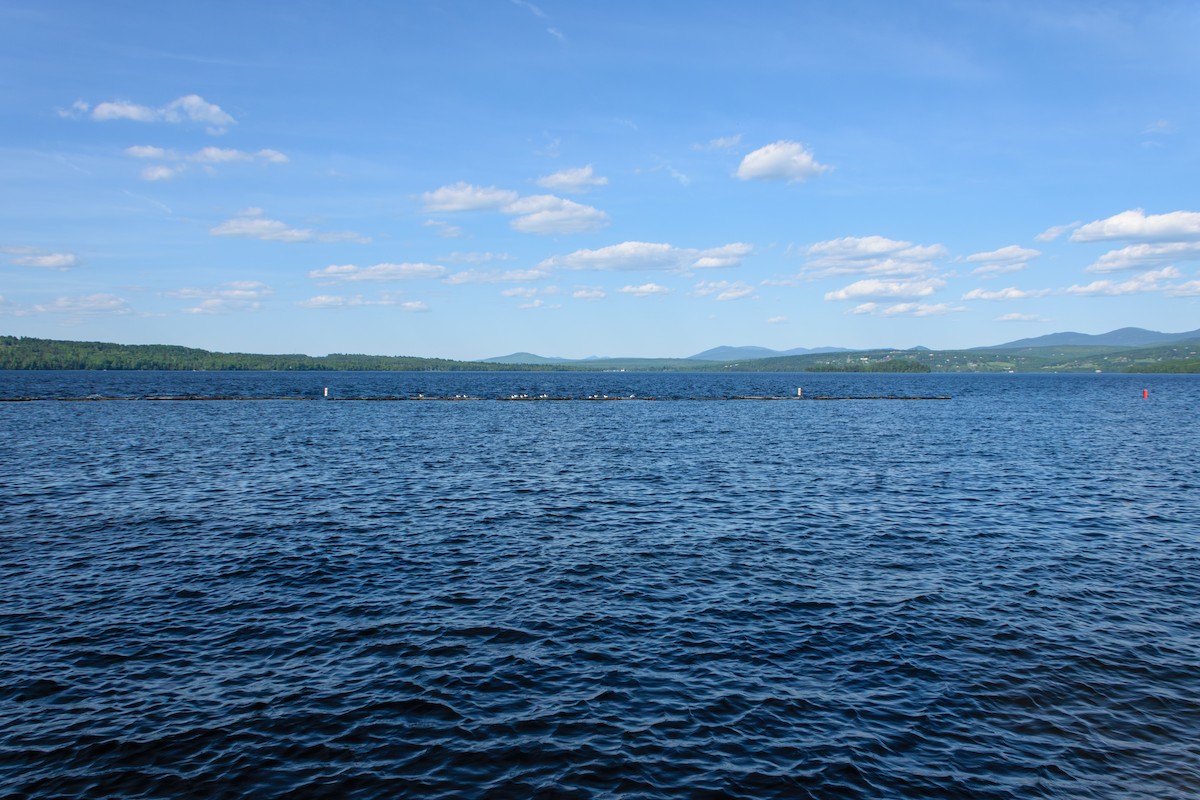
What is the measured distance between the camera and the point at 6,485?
4619cm

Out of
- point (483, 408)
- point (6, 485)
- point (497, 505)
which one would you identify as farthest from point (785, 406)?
point (6, 485)

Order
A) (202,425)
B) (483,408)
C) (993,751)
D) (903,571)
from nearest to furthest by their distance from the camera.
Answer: (993,751)
(903,571)
(202,425)
(483,408)

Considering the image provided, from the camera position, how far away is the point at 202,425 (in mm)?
88125

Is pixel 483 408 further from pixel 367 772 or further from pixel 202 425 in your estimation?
pixel 367 772

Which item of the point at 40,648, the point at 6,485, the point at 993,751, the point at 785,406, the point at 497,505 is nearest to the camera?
the point at 993,751

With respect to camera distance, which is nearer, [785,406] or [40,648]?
[40,648]

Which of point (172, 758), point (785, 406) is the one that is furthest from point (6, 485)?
point (785, 406)

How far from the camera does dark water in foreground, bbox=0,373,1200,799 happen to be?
1546 centimetres

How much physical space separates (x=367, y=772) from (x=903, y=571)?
73.5 feet

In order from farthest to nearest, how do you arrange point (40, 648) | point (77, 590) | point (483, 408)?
1. point (483, 408)
2. point (77, 590)
3. point (40, 648)

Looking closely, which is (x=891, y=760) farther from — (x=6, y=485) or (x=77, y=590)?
(x=6, y=485)

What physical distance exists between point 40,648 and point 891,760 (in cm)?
2403

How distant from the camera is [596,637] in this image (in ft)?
72.6

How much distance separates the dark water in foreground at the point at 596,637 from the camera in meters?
15.5
